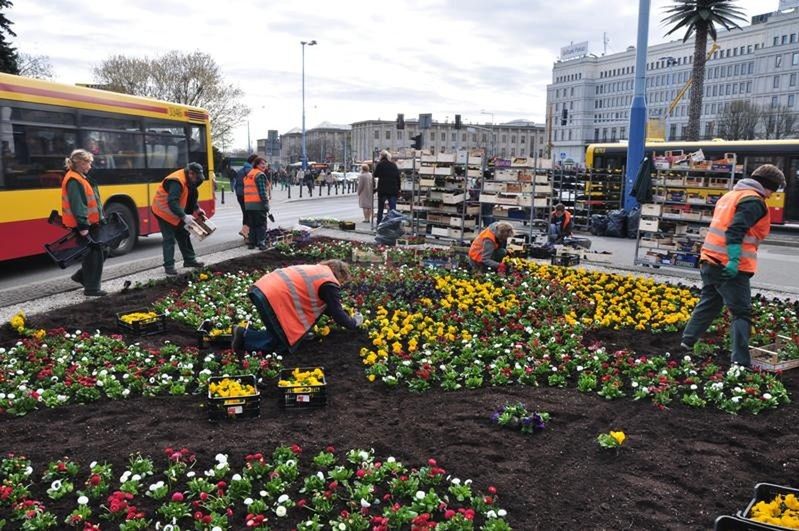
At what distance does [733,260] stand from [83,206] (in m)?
7.82

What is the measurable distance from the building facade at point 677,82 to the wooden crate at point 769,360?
58834mm

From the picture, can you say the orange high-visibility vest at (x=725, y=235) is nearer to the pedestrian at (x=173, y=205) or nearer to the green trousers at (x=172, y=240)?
the pedestrian at (x=173, y=205)

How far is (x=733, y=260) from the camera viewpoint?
624 centimetres

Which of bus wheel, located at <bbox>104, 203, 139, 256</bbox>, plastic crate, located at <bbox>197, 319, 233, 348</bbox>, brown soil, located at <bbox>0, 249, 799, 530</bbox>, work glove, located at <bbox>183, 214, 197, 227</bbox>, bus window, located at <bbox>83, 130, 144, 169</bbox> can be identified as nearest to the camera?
brown soil, located at <bbox>0, 249, 799, 530</bbox>

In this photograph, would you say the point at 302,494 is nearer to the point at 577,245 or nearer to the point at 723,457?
the point at 723,457

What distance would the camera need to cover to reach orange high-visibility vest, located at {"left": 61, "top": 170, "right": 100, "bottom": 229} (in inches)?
343

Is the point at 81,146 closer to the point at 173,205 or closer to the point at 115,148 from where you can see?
the point at 115,148

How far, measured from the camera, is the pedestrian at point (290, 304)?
6418mm

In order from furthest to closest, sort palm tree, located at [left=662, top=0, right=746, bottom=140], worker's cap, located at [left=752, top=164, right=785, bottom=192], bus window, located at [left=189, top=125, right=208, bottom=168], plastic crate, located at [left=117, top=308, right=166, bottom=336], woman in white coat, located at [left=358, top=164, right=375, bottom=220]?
palm tree, located at [left=662, top=0, right=746, bottom=140] → woman in white coat, located at [left=358, top=164, right=375, bottom=220] → bus window, located at [left=189, top=125, right=208, bottom=168] → plastic crate, located at [left=117, top=308, right=166, bottom=336] → worker's cap, located at [left=752, top=164, right=785, bottom=192]

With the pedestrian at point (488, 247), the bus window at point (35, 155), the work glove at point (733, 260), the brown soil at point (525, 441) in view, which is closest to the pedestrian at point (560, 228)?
the pedestrian at point (488, 247)

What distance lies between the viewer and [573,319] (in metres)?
8.01

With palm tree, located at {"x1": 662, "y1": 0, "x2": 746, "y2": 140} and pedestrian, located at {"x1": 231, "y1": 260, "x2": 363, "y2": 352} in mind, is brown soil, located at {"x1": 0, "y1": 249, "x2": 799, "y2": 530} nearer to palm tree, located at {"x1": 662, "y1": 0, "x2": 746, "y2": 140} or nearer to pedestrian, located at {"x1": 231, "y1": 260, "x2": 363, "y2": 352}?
pedestrian, located at {"x1": 231, "y1": 260, "x2": 363, "y2": 352}

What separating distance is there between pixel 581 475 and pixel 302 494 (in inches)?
72.5

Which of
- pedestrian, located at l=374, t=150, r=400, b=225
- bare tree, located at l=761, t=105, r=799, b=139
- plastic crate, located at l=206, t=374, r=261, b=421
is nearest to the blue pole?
pedestrian, located at l=374, t=150, r=400, b=225
